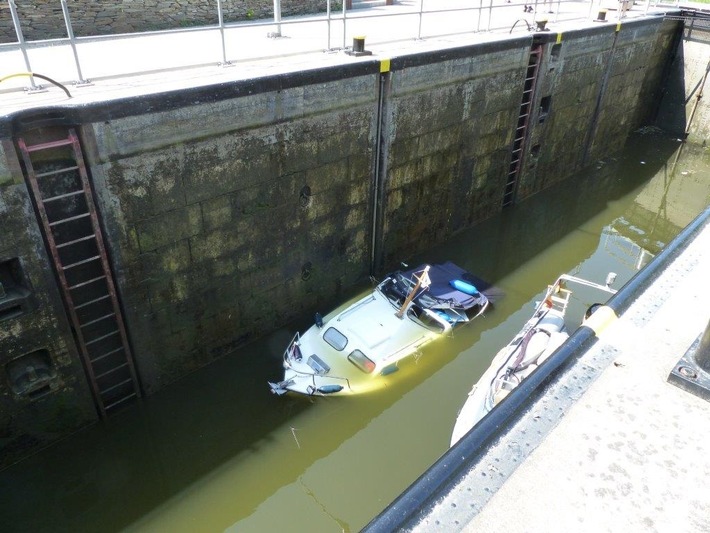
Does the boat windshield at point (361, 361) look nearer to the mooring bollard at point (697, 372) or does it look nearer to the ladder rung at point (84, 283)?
the ladder rung at point (84, 283)

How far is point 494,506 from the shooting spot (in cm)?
231

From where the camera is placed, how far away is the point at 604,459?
252cm

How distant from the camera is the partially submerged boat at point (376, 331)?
325 inches

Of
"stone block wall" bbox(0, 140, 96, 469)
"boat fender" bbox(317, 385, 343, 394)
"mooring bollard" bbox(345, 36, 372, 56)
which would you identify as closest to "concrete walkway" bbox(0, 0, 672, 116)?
"mooring bollard" bbox(345, 36, 372, 56)

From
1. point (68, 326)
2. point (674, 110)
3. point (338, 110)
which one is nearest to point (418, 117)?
point (338, 110)

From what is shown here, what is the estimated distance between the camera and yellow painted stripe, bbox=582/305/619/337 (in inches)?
126

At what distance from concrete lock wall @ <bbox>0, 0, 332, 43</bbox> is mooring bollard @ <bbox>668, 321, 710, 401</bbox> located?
40.7 ft

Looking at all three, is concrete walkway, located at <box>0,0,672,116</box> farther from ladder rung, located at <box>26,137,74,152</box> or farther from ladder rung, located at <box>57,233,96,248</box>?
ladder rung, located at <box>57,233,96,248</box>

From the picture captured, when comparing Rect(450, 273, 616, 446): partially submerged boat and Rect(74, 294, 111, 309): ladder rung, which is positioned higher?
Rect(74, 294, 111, 309): ladder rung

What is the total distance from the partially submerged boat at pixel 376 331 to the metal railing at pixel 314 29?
445 cm

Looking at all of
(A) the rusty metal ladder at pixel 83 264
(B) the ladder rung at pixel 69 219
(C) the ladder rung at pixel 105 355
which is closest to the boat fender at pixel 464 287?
(A) the rusty metal ladder at pixel 83 264

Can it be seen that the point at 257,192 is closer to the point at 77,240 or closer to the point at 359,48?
the point at 77,240

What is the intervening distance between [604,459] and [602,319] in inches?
38.6

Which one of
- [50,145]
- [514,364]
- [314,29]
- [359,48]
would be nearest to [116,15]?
[314,29]
